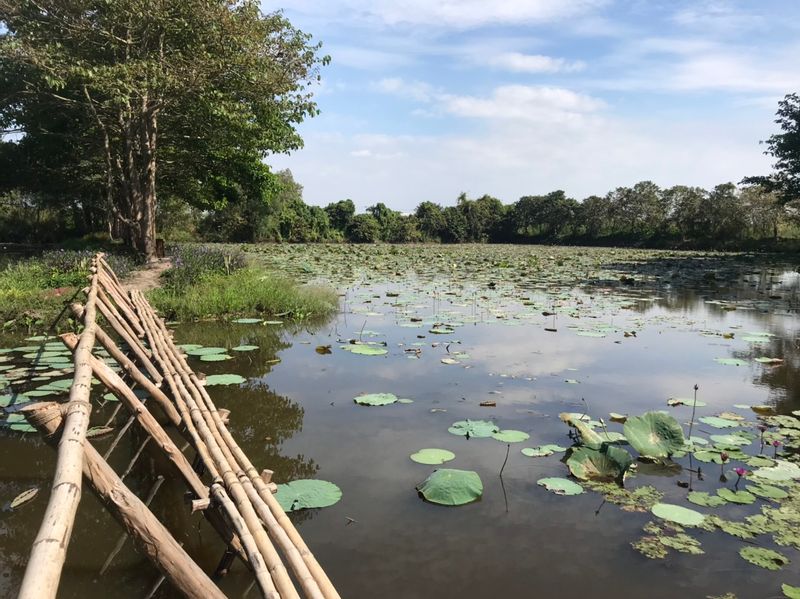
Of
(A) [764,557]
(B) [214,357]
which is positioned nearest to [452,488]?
(A) [764,557]

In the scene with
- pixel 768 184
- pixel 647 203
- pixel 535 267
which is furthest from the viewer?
pixel 647 203

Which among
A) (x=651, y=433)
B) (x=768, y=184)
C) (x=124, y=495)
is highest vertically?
(x=768, y=184)

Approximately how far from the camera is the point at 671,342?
23.3ft

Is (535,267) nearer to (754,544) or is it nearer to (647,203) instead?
(754,544)

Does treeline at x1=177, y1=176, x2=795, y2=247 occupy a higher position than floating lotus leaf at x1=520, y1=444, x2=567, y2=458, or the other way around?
treeline at x1=177, y1=176, x2=795, y2=247

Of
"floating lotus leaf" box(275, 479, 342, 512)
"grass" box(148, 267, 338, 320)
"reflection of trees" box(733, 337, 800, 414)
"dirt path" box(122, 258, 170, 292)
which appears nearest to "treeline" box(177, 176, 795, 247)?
"dirt path" box(122, 258, 170, 292)

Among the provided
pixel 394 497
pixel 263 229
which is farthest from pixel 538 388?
pixel 263 229

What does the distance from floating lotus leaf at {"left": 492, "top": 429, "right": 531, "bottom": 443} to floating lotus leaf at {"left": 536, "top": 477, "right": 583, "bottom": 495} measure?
22.1 inches

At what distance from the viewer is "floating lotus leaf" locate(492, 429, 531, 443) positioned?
3.77 m

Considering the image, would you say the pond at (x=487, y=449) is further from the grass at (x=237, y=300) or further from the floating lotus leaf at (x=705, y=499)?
the grass at (x=237, y=300)

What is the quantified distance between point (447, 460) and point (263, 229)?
37.0 m

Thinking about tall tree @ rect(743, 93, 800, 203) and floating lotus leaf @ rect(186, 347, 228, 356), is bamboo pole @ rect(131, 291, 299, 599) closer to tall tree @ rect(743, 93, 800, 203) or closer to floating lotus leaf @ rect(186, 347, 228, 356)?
floating lotus leaf @ rect(186, 347, 228, 356)

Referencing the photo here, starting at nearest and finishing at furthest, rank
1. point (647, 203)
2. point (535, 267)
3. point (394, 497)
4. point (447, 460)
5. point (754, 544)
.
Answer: point (754, 544)
point (394, 497)
point (447, 460)
point (535, 267)
point (647, 203)

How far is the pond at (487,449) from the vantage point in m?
2.39
